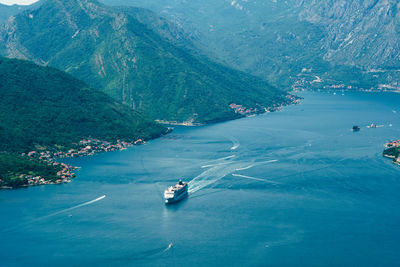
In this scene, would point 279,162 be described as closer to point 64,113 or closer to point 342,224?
point 342,224

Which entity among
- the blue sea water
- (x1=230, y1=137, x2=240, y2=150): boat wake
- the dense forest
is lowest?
the blue sea water

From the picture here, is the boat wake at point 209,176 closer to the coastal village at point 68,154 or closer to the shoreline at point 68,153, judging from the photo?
the shoreline at point 68,153

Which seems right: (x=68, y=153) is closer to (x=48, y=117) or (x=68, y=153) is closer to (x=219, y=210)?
(x=48, y=117)

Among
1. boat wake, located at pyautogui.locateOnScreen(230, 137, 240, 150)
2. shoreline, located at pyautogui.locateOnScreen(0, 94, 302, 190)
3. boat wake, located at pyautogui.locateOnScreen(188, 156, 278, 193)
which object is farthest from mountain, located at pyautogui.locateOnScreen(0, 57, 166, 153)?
boat wake, located at pyautogui.locateOnScreen(188, 156, 278, 193)

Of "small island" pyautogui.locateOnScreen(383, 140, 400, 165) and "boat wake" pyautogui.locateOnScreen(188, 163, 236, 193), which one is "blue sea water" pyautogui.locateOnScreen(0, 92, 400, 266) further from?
"small island" pyautogui.locateOnScreen(383, 140, 400, 165)

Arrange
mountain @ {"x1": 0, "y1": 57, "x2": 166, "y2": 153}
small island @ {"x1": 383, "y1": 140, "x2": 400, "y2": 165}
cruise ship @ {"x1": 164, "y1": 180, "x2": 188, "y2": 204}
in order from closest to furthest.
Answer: cruise ship @ {"x1": 164, "y1": 180, "x2": 188, "y2": 204}, small island @ {"x1": 383, "y1": 140, "x2": 400, "y2": 165}, mountain @ {"x1": 0, "y1": 57, "x2": 166, "y2": 153}

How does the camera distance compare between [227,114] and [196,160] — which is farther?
[227,114]

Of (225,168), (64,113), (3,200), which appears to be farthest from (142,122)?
(3,200)
